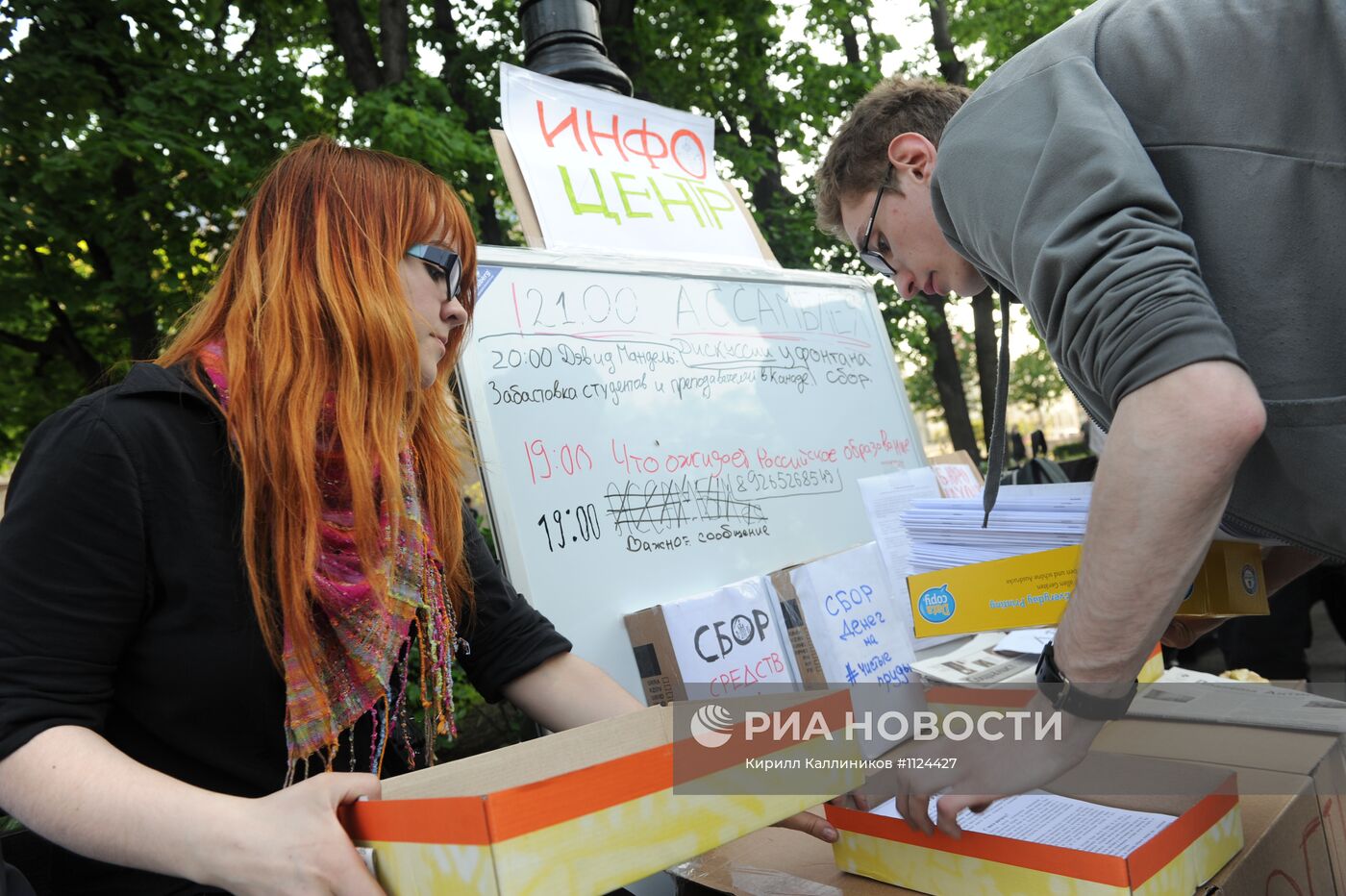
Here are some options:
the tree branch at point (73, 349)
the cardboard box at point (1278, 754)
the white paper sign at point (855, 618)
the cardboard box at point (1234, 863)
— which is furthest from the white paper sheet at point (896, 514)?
the tree branch at point (73, 349)

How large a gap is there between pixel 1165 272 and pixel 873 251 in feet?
3.04

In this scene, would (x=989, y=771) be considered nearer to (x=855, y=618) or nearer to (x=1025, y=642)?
(x=855, y=618)

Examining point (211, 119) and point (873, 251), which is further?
point (211, 119)

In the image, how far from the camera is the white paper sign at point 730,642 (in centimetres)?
222

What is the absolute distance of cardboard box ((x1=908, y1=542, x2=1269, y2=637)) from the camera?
1458 mm

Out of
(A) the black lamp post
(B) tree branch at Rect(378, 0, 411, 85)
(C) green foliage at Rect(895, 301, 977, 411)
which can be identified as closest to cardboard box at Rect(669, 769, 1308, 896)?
(A) the black lamp post

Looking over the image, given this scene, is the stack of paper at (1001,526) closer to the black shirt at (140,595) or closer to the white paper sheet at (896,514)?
the white paper sheet at (896,514)

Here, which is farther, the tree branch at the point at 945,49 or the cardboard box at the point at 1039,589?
the tree branch at the point at 945,49

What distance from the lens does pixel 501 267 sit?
2.41m

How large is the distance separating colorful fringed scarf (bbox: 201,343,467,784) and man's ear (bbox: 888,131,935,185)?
3.44ft

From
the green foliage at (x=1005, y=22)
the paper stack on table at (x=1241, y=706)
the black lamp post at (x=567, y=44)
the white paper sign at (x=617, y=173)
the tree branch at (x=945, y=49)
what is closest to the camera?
the paper stack on table at (x=1241, y=706)

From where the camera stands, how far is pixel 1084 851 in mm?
1139

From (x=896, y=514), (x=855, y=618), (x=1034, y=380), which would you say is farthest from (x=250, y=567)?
(x=1034, y=380)

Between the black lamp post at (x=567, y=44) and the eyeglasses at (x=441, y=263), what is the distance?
180cm
